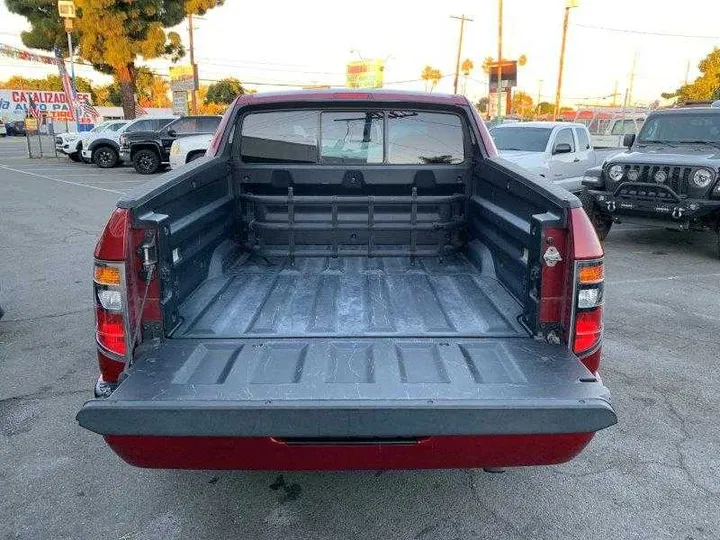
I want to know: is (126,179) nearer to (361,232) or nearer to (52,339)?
(52,339)

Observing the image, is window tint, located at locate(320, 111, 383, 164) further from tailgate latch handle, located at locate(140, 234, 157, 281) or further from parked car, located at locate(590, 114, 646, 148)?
parked car, located at locate(590, 114, 646, 148)

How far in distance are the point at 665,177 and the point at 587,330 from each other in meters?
6.45

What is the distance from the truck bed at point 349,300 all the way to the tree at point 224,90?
63.7m

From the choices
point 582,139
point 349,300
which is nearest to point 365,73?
point 582,139

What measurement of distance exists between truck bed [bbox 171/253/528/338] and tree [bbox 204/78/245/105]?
63667 millimetres

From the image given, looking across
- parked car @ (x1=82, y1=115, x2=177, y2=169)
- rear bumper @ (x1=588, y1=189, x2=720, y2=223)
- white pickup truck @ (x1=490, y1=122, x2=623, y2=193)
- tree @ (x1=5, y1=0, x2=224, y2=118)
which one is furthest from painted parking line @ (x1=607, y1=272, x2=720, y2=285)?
tree @ (x1=5, y1=0, x2=224, y2=118)

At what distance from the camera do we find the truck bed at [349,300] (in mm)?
2795

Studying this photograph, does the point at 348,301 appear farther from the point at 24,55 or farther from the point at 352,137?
the point at 24,55

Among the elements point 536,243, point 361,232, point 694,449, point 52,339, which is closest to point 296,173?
point 361,232

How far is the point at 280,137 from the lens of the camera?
412 cm

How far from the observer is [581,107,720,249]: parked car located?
7602 mm

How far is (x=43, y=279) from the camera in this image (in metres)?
6.72

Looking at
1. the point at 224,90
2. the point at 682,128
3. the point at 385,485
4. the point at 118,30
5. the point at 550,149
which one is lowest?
the point at 385,485

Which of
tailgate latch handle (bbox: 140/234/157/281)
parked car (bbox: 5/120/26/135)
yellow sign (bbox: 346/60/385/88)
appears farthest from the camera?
parked car (bbox: 5/120/26/135)
